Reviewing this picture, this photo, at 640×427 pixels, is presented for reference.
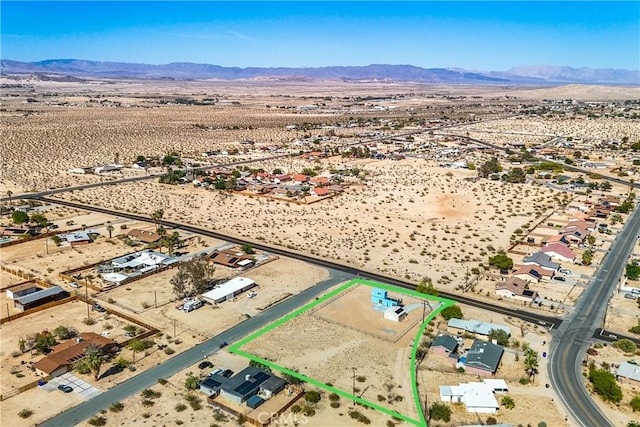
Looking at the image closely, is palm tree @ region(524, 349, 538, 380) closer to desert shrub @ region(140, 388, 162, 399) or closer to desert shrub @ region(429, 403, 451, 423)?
desert shrub @ region(429, 403, 451, 423)

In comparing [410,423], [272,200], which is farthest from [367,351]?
[272,200]

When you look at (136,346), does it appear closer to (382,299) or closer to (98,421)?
(98,421)

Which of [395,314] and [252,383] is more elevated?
[395,314]

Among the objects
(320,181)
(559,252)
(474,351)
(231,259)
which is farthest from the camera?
(320,181)

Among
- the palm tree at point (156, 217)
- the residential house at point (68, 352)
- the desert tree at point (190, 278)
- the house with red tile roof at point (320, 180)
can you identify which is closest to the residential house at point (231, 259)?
the desert tree at point (190, 278)

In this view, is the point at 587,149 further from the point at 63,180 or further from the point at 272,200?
the point at 63,180

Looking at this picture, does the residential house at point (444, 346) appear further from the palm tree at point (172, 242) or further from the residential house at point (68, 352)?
the palm tree at point (172, 242)

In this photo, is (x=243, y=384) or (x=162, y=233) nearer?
(x=243, y=384)

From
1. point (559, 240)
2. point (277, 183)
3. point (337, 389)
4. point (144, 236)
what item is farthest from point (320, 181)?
point (337, 389)
